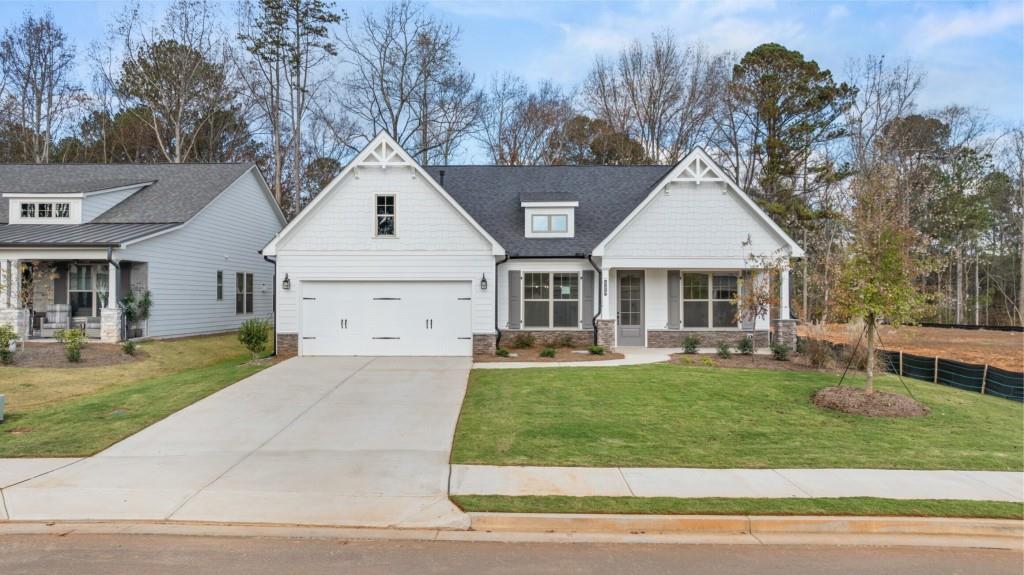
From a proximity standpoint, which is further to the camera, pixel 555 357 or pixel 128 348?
pixel 128 348

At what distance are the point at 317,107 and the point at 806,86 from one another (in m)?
27.0

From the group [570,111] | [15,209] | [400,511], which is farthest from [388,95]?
[400,511]

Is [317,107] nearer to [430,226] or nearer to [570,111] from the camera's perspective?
[570,111]

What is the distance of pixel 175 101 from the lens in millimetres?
32062

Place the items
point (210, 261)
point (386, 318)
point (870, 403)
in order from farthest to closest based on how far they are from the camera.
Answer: point (210, 261) → point (386, 318) → point (870, 403)

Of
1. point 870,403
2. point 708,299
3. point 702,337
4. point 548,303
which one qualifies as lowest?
point 870,403

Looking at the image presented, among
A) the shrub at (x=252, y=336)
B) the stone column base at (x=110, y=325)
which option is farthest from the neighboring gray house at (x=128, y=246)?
the shrub at (x=252, y=336)

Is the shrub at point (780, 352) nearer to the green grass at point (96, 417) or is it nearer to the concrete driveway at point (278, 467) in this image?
the concrete driveway at point (278, 467)

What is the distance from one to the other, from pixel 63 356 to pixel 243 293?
936cm

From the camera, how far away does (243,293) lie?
24734 millimetres

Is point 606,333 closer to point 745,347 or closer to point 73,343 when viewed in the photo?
point 745,347

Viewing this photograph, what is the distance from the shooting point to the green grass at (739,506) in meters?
5.63

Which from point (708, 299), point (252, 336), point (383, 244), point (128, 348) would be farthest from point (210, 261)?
point (708, 299)

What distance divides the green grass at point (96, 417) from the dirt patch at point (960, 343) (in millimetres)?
16388
